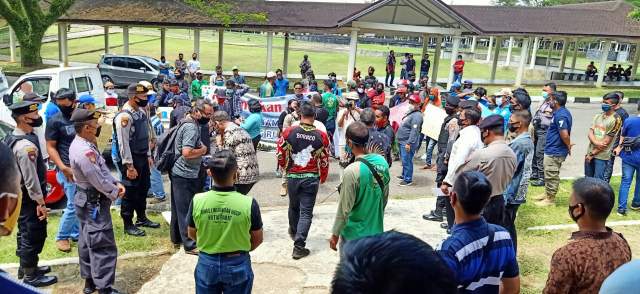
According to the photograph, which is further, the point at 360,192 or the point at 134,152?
the point at 134,152

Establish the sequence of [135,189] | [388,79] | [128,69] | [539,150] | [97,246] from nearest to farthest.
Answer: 1. [97,246]
2. [135,189]
3. [539,150]
4. [128,69]
5. [388,79]

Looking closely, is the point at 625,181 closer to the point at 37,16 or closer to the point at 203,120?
the point at 203,120

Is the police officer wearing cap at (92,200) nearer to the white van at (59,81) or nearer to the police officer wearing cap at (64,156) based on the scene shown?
the police officer wearing cap at (64,156)

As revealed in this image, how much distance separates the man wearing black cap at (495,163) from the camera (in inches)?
186

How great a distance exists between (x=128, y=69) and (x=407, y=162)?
51.7 ft

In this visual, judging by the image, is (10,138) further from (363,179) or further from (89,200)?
(363,179)

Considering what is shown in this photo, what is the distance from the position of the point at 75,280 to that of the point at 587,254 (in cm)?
474

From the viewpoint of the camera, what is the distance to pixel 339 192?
4.45 meters

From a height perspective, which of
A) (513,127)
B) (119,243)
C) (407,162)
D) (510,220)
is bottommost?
(119,243)

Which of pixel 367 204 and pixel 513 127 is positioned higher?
pixel 513 127

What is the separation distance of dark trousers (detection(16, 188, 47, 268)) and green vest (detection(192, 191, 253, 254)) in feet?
7.48

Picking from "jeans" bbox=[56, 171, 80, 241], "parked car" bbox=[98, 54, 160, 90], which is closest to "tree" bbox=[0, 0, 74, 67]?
"parked car" bbox=[98, 54, 160, 90]

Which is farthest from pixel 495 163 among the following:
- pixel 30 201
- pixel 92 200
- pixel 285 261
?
pixel 30 201

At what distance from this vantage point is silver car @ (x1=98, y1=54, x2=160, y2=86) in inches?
826
